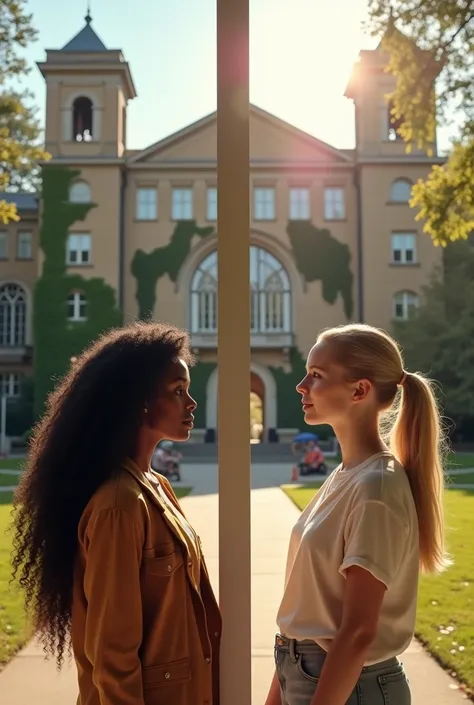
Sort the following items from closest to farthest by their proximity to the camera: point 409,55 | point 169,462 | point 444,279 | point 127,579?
point 127,579
point 409,55
point 169,462
point 444,279

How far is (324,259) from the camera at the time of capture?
99.6 ft

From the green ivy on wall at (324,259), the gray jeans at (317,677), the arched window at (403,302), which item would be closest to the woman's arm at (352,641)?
the gray jeans at (317,677)

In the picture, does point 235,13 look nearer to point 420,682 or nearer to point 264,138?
point 420,682

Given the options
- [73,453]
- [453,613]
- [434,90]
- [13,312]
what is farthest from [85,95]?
[73,453]

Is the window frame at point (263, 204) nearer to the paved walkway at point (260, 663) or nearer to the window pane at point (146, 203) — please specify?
the window pane at point (146, 203)

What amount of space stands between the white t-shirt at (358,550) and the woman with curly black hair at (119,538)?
241 millimetres

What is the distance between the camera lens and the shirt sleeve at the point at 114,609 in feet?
4.87

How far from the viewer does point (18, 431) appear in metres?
29.6

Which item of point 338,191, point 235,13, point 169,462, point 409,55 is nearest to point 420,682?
point 235,13

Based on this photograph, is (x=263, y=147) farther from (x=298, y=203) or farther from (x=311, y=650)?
(x=311, y=650)

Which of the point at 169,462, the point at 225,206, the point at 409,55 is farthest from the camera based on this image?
the point at 169,462

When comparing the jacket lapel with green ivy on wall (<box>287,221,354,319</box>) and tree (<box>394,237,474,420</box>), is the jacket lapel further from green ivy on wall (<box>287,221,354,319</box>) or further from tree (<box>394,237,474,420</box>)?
green ivy on wall (<box>287,221,354,319</box>)

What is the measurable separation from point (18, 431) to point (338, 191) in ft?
53.5

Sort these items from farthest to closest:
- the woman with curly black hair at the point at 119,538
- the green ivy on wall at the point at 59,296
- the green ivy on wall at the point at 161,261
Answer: the green ivy on wall at the point at 161,261, the green ivy on wall at the point at 59,296, the woman with curly black hair at the point at 119,538
